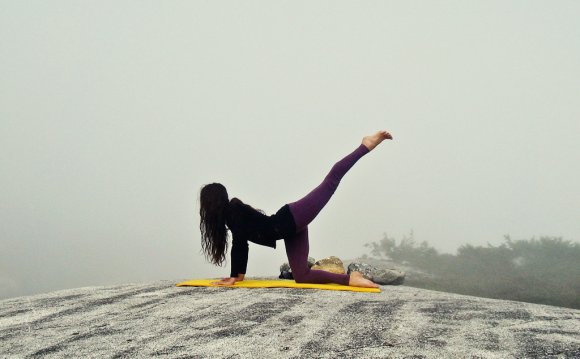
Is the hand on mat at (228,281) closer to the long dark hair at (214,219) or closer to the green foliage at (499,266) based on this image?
the long dark hair at (214,219)

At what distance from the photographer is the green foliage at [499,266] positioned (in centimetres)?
798

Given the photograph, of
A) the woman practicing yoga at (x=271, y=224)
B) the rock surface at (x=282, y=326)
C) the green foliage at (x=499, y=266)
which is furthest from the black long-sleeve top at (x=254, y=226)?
the green foliage at (x=499, y=266)

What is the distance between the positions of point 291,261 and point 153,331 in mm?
1847

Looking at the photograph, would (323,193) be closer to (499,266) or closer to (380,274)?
(380,274)

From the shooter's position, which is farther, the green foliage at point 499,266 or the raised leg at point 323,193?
the green foliage at point 499,266

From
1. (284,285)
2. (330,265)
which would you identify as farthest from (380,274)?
(284,285)

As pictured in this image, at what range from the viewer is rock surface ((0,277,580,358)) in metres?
2.83

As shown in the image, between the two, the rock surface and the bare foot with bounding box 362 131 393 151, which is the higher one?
the bare foot with bounding box 362 131 393 151

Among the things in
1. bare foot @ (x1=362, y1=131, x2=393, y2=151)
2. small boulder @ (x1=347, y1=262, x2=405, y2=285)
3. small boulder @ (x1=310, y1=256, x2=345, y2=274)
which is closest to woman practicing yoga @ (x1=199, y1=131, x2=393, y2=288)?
bare foot @ (x1=362, y1=131, x2=393, y2=151)

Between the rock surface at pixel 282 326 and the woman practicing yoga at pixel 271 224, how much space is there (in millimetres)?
329

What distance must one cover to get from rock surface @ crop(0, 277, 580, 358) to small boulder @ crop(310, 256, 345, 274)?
1.48 metres

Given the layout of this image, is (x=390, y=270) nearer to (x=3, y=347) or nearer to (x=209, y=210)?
(x=209, y=210)

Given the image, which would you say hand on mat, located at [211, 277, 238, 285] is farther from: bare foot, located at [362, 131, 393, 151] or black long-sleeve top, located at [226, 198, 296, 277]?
bare foot, located at [362, 131, 393, 151]

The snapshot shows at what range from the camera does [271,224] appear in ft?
15.2
